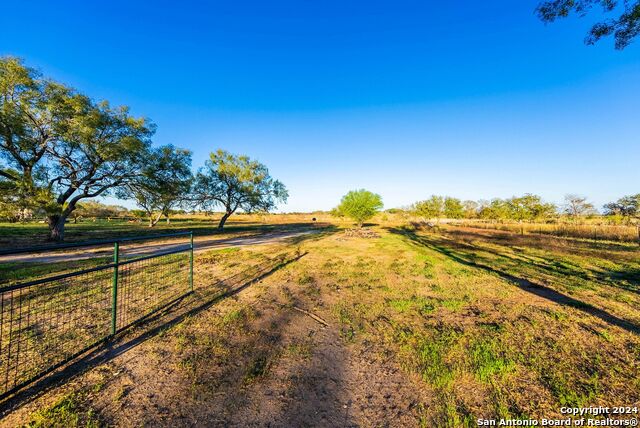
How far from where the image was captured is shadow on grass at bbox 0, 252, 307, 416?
296 cm

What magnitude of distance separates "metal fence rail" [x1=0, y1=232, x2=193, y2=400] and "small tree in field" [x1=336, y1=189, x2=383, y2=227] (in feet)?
75.3

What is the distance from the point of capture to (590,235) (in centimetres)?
2508

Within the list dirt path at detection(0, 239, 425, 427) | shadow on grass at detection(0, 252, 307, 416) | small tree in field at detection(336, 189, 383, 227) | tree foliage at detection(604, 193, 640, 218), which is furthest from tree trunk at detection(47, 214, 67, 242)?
tree foliage at detection(604, 193, 640, 218)

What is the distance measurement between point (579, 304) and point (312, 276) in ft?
24.6

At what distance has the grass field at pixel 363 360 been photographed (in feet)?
8.84

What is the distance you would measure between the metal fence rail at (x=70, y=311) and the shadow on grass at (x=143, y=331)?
122 mm

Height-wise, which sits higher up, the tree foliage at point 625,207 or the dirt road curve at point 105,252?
the tree foliage at point 625,207

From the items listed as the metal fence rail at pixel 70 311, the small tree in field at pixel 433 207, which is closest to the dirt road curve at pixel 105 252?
the metal fence rail at pixel 70 311

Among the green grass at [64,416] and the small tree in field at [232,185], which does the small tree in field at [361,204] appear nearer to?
the small tree in field at [232,185]

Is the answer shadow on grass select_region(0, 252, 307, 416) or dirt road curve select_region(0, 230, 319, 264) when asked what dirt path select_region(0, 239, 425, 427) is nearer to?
shadow on grass select_region(0, 252, 307, 416)

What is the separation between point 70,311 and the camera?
17.3ft

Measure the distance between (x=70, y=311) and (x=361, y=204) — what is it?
26468mm

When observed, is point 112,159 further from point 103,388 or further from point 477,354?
point 477,354

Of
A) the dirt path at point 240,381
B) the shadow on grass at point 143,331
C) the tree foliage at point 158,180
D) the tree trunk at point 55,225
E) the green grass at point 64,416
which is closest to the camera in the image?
the green grass at point 64,416
